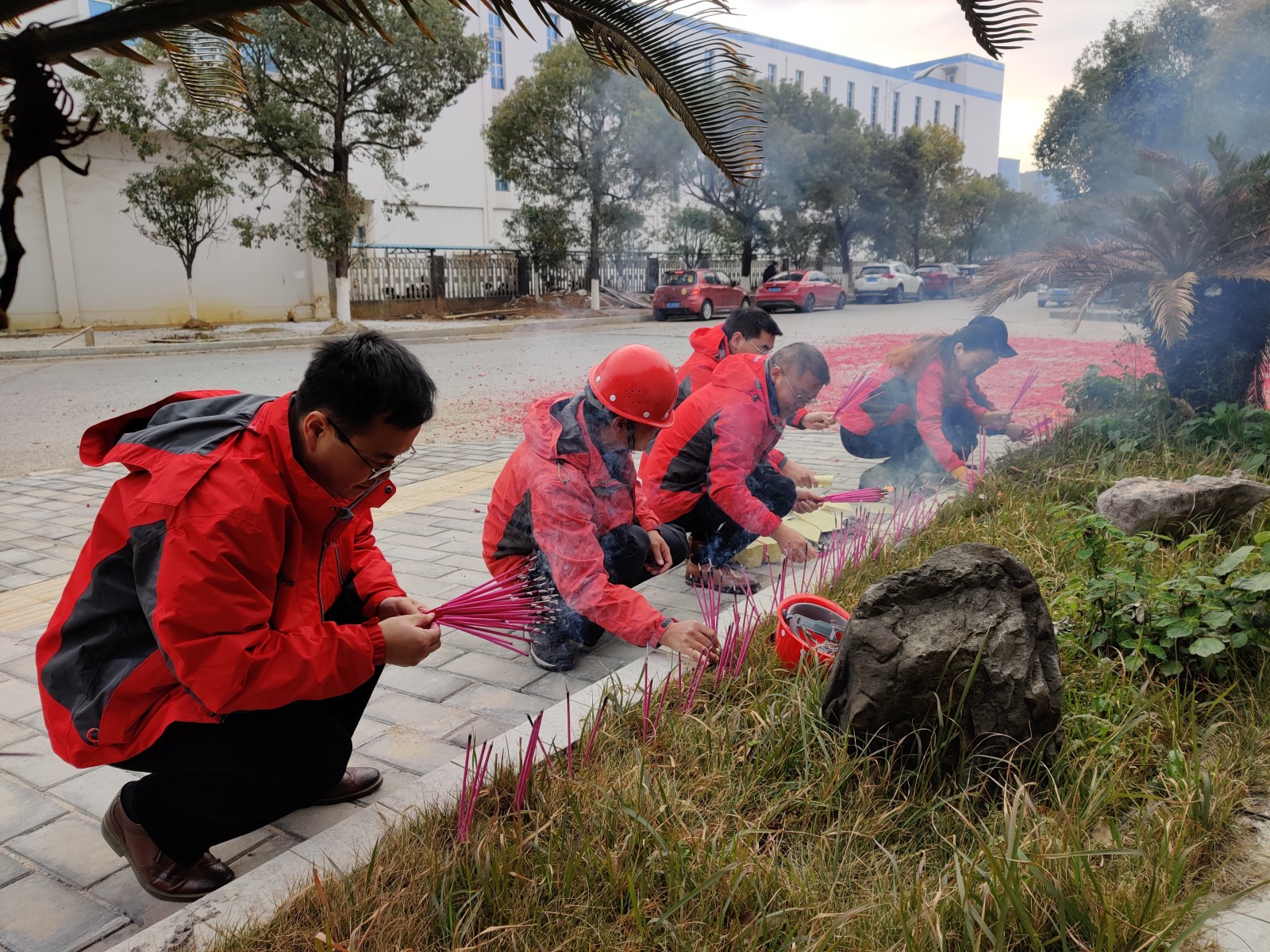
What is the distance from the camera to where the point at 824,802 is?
216 centimetres

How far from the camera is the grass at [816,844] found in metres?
1.74

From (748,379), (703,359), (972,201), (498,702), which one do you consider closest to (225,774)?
(498,702)

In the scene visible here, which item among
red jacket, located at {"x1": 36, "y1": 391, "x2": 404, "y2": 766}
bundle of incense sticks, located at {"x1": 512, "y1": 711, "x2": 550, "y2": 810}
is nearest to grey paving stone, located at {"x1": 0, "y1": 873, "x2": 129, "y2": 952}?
red jacket, located at {"x1": 36, "y1": 391, "x2": 404, "y2": 766}

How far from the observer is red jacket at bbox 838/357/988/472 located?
534 cm

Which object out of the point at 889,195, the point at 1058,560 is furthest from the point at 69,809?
the point at 889,195

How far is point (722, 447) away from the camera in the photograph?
4094 mm

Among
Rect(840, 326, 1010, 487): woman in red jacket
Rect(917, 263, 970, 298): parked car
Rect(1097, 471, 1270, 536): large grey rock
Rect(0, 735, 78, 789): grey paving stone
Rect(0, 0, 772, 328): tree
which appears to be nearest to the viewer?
Rect(0, 0, 772, 328): tree

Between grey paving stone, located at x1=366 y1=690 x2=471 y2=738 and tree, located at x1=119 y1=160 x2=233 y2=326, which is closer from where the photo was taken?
grey paving stone, located at x1=366 y1=690 x2=471 y2=738

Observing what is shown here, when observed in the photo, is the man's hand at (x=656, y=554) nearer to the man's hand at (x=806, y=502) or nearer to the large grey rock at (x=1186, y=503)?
the man's hand at (x=806, y=502)

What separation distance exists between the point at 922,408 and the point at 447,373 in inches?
311

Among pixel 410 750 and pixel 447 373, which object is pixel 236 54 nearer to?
pixel 410 750

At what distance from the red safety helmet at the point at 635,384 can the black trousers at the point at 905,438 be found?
3.20 meters

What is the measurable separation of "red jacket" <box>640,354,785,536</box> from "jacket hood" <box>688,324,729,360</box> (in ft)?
2.17

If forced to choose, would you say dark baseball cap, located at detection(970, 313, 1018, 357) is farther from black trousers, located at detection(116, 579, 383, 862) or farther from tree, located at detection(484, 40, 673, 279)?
tree, located at detection(484, 40, 673, 279)
